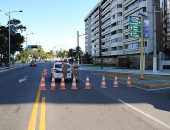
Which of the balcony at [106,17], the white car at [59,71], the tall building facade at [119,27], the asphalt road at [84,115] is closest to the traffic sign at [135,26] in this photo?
the white car at [59,71]

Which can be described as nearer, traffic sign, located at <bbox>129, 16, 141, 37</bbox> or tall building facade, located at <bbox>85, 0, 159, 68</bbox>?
traffic sign, located at <bbox>129, 16, 141, 37</bbox>

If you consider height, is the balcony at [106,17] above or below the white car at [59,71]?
above

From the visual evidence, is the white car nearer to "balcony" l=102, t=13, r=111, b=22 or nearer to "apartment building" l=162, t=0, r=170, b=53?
"apartment building" l=162, t=0, r=170, b=53

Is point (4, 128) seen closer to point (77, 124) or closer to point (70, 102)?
point (77, 124)

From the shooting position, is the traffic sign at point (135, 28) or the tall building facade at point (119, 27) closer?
the traffic sign at point (135, 28)

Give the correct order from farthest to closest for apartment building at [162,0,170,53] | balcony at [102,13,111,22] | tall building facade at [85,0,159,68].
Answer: balcony at [102,13,111,22] → tall building facade at [85,0,159,68] → apartment building at [162,0,170,53]

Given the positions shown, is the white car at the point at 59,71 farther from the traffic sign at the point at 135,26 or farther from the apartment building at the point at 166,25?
the apartment building at the point at 166,25

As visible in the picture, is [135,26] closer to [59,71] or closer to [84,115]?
[59,71]

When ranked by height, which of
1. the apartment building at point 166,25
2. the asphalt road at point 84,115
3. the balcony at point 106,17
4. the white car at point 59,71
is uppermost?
the balcony at point 106,17

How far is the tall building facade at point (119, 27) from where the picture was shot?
266 feet

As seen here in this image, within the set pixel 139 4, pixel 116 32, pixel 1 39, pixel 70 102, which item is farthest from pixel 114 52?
pixel 70 102

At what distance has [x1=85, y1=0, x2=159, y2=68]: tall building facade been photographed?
3189 inches

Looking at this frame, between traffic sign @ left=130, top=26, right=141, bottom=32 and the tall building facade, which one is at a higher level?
the tall building facade

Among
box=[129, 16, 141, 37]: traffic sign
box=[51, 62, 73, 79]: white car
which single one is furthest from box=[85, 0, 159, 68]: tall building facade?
box=[51, 62, 73, 79]: white car
